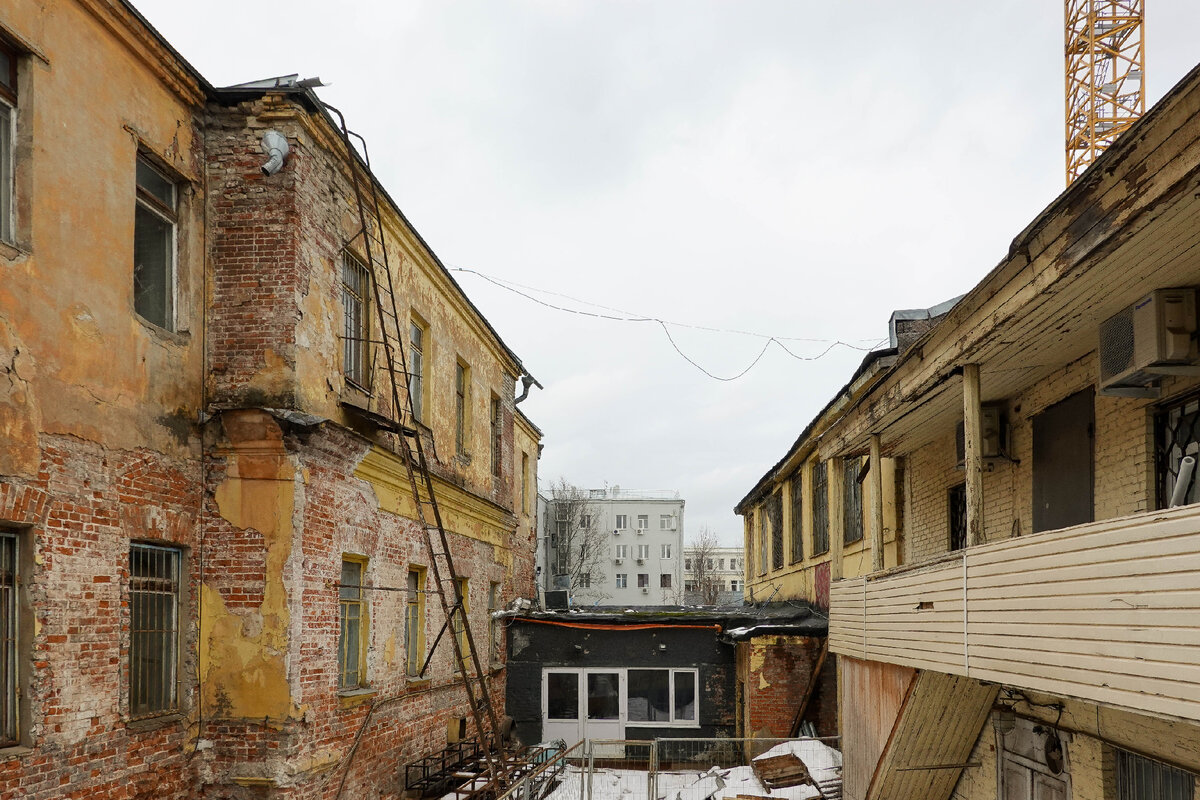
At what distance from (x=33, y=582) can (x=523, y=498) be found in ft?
66.6

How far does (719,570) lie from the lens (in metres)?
111

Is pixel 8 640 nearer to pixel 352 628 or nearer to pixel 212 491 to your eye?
pixel 212 491

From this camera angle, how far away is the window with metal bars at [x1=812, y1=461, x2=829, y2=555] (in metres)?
17.6

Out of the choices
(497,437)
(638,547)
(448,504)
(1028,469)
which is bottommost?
(638,547)

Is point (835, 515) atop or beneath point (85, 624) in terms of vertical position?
atop

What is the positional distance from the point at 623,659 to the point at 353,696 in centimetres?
1013

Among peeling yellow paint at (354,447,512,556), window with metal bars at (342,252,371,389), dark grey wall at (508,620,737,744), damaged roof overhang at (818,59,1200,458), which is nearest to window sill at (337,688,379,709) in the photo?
peeling yellow paint at (354,447,512,556)

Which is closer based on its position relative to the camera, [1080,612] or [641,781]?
[1080,612]

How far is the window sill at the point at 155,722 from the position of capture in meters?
7.63

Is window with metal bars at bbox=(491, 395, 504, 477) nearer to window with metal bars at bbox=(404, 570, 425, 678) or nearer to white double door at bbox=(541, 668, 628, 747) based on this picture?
white double door at bbox=(541, 668, 628, 747)

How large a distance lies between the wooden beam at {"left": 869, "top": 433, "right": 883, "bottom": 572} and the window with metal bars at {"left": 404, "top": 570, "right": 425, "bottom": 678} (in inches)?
226

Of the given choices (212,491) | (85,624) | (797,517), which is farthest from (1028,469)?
(797,517)

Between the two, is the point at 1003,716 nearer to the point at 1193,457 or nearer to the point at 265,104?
the point at 1193,457

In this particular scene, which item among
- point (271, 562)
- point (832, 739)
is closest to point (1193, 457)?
point (271, 562)
